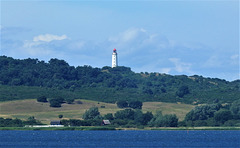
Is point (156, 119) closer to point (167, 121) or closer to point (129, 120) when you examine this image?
point (167, 121)

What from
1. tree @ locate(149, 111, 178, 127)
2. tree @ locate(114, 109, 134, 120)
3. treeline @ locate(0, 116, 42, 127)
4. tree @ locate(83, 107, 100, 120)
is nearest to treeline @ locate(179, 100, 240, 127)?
tree @ locate(149, 111, 178, 127)

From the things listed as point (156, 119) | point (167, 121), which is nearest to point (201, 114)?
point (156, 119)

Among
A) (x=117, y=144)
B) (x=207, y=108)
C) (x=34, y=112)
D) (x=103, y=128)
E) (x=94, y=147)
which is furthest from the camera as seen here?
(x=34, y=112)

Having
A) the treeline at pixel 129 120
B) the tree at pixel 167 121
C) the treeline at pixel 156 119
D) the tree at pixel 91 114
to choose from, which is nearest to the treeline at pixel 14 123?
the treeline at pixel 156 119

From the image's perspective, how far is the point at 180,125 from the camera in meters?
158

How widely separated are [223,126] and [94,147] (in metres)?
72.7

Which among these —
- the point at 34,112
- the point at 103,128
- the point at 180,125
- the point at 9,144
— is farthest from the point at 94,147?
the point at 34,112

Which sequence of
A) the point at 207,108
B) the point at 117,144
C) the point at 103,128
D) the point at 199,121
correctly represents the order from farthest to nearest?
1. the point at 207,108
2. the point at 199,121
3. the point at 103,128
4. the point at 117,144

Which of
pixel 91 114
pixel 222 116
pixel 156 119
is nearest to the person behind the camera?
pixel 156 119

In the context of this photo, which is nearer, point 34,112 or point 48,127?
point 48,127

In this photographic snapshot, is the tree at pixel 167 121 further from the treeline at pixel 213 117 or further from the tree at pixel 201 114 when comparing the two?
the tree at pixel 201 114

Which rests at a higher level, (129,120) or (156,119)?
(129,120)

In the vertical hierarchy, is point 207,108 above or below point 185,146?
above

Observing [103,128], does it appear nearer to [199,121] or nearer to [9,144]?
[199,121]
